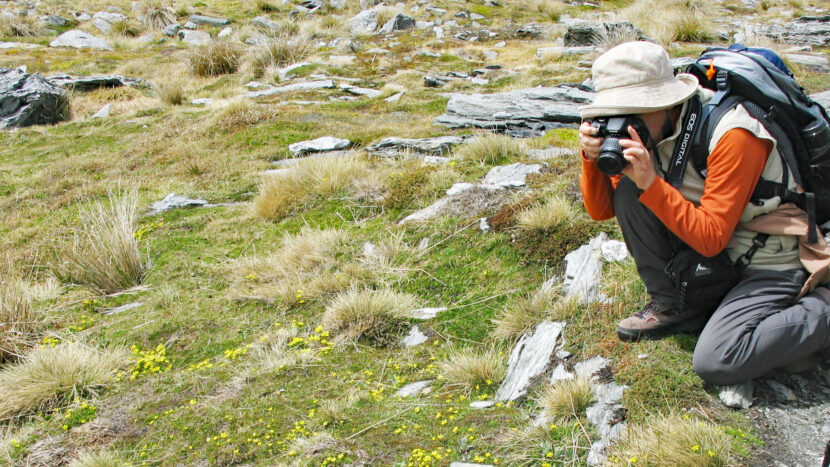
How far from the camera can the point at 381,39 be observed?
65.7ft

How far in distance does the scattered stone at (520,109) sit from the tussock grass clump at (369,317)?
15.5 feet

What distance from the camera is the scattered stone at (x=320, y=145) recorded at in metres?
8.92

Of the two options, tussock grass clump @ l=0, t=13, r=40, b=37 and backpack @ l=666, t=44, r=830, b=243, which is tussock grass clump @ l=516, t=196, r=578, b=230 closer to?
backpack @ l=666, t=44, r=830, b=243

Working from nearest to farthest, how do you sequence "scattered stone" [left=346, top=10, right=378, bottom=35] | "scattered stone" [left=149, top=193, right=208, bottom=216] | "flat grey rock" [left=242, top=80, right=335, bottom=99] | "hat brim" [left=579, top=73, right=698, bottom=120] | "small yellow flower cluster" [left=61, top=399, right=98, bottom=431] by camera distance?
"hat brim" [left=579, top=73, right=698, bottom=120] < "small yellow flower cluster" [left=61, top=399, right=98, bottom=431] < "scattered stone" [left=149, top=193, right=208, bottom=216] < "flat grey rock" [left=242, top=80, right=335, bottom=99] < "scattered stone" [left=346, top=10, right=378, bottom=35]

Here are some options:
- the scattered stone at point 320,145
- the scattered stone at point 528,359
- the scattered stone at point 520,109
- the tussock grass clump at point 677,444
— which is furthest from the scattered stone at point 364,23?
the tussock grass clump at point 677,444

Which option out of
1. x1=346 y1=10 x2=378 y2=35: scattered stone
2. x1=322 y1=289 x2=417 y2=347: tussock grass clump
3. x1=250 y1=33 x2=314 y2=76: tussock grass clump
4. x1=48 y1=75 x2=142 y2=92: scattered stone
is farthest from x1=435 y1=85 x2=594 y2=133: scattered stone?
x1=346 y1=10 x2=378 y2=35: scattered stone

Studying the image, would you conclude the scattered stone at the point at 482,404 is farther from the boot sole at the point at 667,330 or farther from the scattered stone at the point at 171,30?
the scattered stone at the point at 171,30

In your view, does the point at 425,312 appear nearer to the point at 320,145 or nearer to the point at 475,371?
the point at 475,371

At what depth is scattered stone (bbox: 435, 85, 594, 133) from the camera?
29.3 feet

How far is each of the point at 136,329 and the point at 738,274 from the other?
14.3 feet

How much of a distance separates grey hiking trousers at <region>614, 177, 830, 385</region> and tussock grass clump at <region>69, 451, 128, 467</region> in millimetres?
3062

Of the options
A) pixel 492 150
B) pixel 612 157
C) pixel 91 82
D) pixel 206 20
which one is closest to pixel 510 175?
pixel 492 150

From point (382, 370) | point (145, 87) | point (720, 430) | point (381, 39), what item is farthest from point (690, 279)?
point (381, 39)

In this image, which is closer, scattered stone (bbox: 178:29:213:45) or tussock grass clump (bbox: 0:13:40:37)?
scattered stone (bbox: 178:29:213:45)
